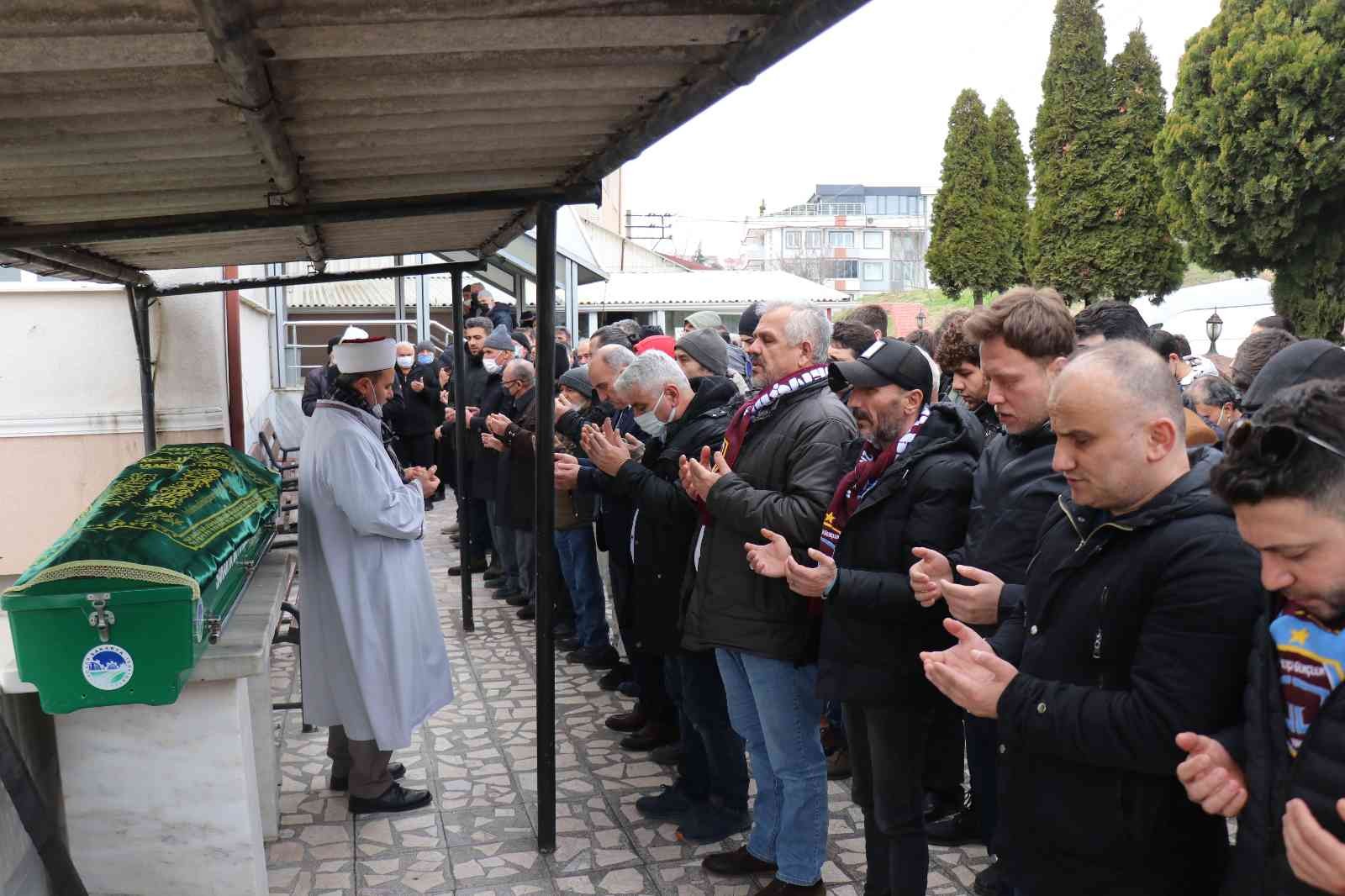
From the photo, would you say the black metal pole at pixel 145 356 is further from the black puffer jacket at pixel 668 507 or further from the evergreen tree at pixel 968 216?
the evergreen tree at pixel 968 216

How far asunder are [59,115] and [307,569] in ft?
8.37

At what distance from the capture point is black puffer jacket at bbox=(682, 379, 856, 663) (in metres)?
3.67

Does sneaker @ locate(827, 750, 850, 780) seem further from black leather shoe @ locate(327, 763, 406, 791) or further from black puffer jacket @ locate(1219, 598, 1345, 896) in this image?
black puffer jacket @ locate(1219, 598, 1345, 896)

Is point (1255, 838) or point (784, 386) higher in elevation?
point (784, 386)

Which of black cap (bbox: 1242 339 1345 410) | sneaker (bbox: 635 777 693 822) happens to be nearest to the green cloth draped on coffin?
sneaker (bbox: 635 777 693 822)

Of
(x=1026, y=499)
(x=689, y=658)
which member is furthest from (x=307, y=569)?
(x=1026, y=499)

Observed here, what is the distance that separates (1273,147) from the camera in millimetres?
16344

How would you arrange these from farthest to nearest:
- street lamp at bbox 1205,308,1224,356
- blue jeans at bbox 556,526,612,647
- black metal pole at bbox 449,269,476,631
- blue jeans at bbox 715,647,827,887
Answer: street lamp at bbox 1205,308,1224,356 → black metal pole at bbox 449,269,476,631 → blue jeans at bbox 556,526,612,647 → blue jeans at bbox 715,647,827,887

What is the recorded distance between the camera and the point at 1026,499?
116 inches

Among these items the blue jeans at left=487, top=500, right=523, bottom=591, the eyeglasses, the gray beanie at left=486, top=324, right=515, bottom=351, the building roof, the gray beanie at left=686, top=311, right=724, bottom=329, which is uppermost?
the building roof

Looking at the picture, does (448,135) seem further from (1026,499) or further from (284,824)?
(284,824)

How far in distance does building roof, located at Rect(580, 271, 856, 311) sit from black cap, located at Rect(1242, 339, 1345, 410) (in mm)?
28713

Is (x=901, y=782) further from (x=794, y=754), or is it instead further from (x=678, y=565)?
(x=678, y=565)

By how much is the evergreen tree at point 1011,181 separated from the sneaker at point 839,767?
80.7 feet
